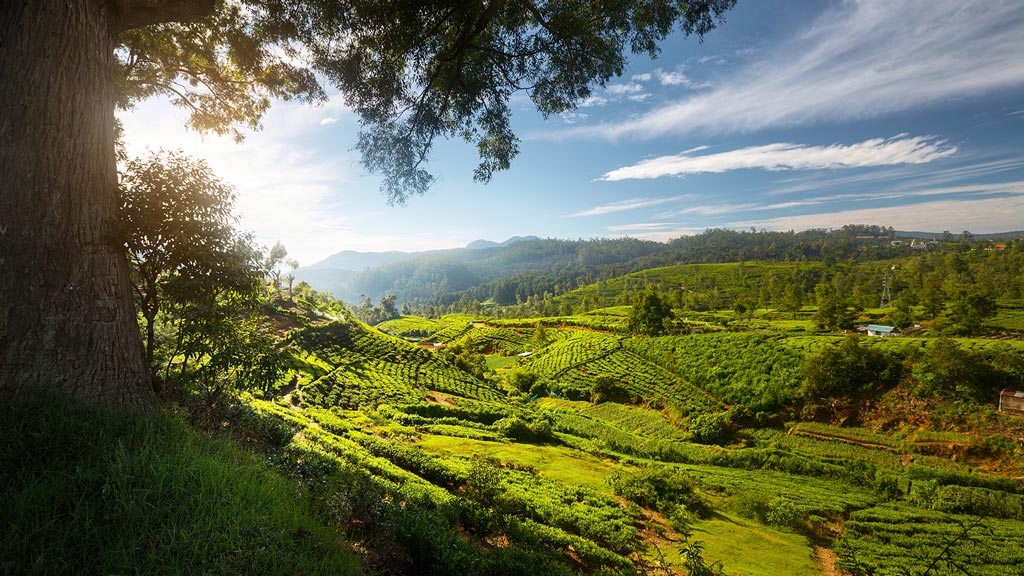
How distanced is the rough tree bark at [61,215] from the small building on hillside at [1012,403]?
4515 centimetres

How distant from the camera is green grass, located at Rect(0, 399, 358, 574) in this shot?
245 centimetres

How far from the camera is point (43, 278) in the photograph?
3900 mm

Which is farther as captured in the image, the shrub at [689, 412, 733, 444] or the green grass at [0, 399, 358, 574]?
the shrub at [689, 412, 733, 444]

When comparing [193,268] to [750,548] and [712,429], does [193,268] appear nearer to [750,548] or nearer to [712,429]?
[750,548]

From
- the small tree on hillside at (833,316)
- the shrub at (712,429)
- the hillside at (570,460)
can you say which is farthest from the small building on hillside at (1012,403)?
the small tree on hillside at (833,316)

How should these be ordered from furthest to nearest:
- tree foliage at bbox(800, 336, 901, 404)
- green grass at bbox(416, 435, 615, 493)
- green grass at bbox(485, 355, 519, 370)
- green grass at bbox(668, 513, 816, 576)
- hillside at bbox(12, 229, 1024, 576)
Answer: green grass at bbox(485, 355, 519, 370) < tree foliage at bbox(800, 336, 901, 404) < green grass at bbox(416, 435, 615, 493) < green grass at bbox(668, 513, 816, 576) < hillside at bbox(12, 229, 1024, 576)

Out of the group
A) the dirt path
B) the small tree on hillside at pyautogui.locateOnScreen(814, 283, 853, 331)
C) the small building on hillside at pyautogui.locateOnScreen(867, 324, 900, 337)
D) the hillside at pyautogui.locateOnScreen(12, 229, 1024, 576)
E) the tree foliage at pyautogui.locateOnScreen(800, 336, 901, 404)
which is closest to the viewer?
the hillside at pyautogui.locateOnScreen(12, 229, 1024, 576)

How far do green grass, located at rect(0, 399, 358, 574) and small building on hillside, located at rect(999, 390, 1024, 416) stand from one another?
4265cm

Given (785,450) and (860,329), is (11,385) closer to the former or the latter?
(785,450)

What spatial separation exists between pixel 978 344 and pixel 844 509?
2626 cm

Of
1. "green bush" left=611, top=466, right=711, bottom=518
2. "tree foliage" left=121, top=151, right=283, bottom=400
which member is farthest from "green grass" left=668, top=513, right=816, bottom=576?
"tree foliage" left=121, top=151, right=283, bottom=400

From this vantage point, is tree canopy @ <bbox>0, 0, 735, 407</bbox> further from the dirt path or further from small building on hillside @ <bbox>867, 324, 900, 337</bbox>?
small building on hillside @ <bbox>867, 324, 900, 337</bbox>

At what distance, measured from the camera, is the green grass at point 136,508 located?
8.03ft

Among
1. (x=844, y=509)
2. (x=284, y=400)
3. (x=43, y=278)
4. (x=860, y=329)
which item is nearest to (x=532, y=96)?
(x=43, y=278)
